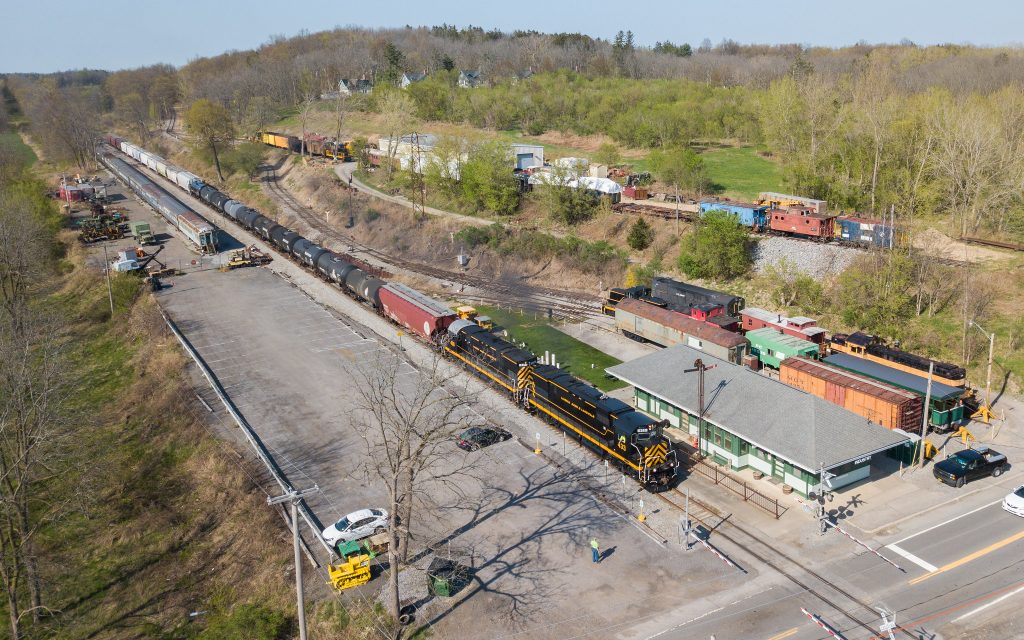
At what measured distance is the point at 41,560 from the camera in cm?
3425

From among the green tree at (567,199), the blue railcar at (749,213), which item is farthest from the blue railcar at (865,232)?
the green tree at (567,199)

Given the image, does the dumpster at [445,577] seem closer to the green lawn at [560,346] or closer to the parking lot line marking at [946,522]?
the parking lot line marking at [946,522]

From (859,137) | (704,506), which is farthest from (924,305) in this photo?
(704,506)

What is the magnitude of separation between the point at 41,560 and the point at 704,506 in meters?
32.5

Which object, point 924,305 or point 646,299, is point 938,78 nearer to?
point 924,305

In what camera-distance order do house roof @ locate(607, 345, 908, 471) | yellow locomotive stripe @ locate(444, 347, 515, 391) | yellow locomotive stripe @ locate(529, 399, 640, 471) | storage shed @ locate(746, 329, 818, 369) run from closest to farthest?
house roof @ locate(607, 345, 908, 471) → yellow locomotive stripe @ locate(529, 399, 640, 471) → yellow locomotive stripe @ locate(444, 347, 515, 391) → storage shed @ locate(746, 329, 818, 369)

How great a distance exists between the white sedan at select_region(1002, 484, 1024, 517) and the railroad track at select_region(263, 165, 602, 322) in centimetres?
3554

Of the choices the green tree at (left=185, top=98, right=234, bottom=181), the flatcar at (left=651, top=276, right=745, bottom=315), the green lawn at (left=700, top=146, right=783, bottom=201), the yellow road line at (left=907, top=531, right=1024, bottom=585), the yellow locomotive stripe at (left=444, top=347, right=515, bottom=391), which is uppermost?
the green tree at (left=185, top=98, right=234, bottom=181)

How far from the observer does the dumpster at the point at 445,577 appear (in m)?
28.6

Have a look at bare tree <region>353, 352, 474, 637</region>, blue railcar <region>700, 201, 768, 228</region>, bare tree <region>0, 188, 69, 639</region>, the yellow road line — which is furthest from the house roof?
bare tree <region>0, 188, 69, 639</region>

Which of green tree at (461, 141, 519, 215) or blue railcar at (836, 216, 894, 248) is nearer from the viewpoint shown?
blue railcar at (836, 216, 894, 248)

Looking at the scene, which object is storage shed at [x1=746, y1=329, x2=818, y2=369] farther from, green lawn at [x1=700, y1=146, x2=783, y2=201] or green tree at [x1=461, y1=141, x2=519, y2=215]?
green tree at [x1=461, y1=141, x2=519, y2=215]

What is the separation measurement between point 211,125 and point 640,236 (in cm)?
9030

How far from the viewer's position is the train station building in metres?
34.8
